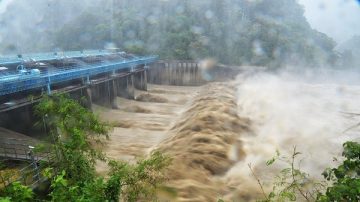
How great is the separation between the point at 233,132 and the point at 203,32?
4721cm

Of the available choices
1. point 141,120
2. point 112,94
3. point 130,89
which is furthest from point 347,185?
point 130,89

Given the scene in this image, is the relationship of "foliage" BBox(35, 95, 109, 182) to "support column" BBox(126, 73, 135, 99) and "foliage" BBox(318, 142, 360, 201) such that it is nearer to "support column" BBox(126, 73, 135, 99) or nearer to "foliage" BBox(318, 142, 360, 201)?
"foliage" BBox(318, 142, 360, 201)

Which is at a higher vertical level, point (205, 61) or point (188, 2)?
point (188, 2)

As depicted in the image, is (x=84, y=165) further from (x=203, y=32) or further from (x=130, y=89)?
(x=203, y=32)

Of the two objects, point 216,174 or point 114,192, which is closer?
point 114,192

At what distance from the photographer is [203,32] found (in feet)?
232

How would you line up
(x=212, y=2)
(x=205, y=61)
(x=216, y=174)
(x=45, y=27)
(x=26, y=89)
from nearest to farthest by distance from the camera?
1. (x=216, y=174)
2. (x=26, y=89)
3. (x=205, y=61)
4. (x=212, y=2)
5. (x=45, y=27)

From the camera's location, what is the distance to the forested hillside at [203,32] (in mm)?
64562

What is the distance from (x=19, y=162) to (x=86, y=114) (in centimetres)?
754

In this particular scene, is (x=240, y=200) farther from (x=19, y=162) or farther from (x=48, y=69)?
(x=48, y=69)

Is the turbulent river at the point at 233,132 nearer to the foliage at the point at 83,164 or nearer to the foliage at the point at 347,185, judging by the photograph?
the foliage at the point at 83,164

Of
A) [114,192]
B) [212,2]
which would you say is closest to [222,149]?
[114,192]

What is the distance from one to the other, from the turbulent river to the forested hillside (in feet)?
57.9

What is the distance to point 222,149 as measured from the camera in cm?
2259
